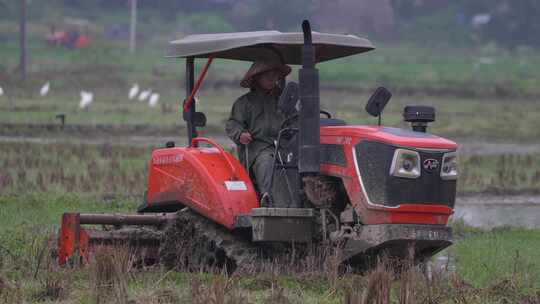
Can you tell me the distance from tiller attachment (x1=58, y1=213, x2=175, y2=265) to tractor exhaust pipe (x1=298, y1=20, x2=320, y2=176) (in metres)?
1.65

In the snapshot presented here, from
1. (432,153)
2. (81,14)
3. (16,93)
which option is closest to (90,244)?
(432,153)

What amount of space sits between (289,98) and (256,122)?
1.02 metres

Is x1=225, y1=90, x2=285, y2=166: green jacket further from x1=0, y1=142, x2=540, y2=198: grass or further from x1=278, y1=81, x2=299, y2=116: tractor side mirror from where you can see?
x1=0, y1=142, x2=540, y2=198: grass

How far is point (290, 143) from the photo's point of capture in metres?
9.73

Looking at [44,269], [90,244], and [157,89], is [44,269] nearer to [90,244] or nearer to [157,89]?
[90,244]

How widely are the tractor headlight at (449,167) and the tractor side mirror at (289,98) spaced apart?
1.13 meters

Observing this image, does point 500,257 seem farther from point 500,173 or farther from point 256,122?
point 500,173

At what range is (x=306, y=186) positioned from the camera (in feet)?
31.1

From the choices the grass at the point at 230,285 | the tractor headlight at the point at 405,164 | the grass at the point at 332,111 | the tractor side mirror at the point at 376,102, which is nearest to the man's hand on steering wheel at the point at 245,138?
the tractor side mirror at the point at 376,102

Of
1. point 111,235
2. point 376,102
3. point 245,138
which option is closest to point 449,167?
point 376,102

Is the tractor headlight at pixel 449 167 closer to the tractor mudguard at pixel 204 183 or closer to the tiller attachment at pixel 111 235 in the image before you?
the tractor mudguard at pixel 204 183

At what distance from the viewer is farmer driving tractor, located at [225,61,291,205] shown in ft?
33.2

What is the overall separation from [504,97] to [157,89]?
11684mm

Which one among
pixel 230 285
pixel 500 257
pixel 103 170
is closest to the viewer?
pixel 230 285
